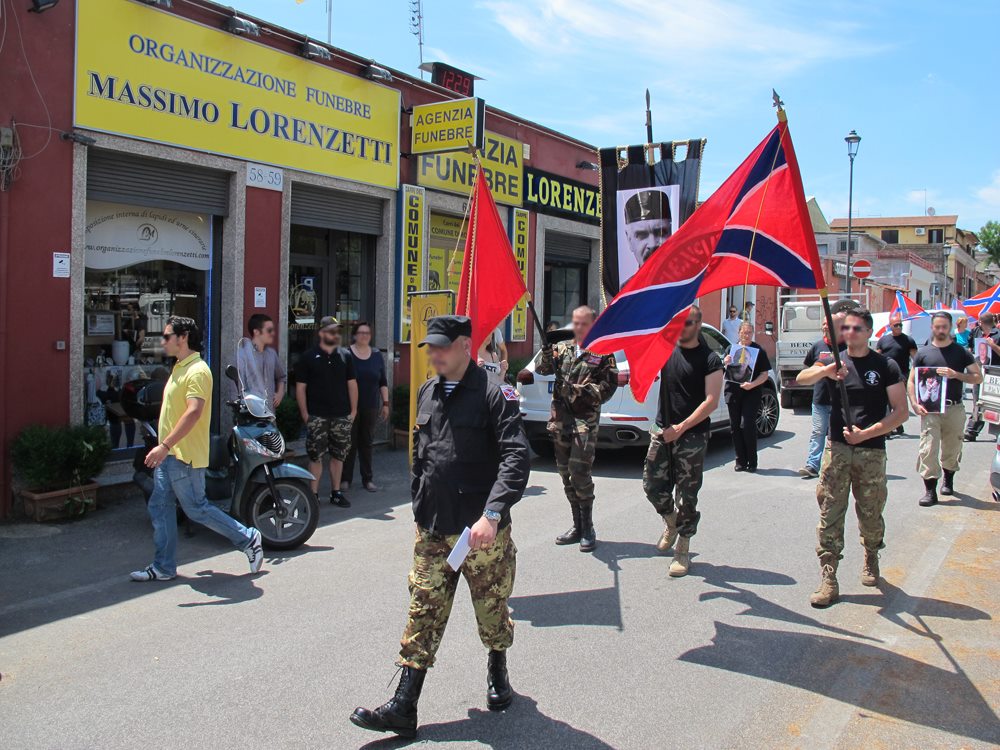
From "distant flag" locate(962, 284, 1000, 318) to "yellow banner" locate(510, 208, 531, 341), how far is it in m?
8.30

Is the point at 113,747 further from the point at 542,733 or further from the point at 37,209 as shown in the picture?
the point at 37,209

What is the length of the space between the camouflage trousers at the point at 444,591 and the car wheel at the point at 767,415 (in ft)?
29.7

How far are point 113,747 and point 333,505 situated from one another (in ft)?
15.5

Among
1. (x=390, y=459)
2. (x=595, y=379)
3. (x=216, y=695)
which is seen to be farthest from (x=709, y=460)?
(x=216, y=695)

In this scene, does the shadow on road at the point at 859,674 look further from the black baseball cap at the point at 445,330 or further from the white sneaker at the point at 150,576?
the white sneaker at the point at 150,576

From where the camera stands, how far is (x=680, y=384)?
6.13m

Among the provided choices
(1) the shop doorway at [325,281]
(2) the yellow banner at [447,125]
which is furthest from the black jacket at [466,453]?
(2) the yellow banner at [447,125]

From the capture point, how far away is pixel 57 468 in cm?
740

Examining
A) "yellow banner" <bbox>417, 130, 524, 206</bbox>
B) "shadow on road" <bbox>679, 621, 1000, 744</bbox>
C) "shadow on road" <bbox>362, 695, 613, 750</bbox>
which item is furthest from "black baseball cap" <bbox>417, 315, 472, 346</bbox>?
"yellow banner" <bbox>417, 130, 524, 206</bbox>

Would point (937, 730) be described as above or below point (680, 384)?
below

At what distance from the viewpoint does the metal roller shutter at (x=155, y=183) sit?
27.8 feet

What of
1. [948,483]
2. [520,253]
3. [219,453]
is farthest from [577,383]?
[520,253]

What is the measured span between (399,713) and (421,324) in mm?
5697

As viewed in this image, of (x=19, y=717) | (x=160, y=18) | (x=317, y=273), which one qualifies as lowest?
(x=19, y=717)
